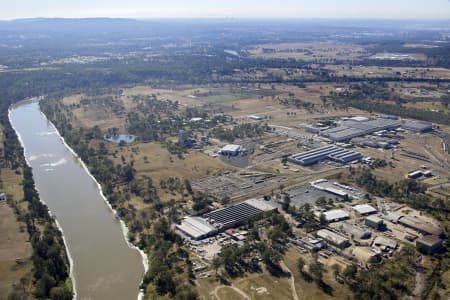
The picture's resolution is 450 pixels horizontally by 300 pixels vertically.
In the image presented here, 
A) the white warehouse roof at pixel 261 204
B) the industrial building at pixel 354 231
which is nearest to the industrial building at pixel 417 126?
the white warehouse roof at pixel 261 204

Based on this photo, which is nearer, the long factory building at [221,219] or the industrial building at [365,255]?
the industrial building at [365,255]

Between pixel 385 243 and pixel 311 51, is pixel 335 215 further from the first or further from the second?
pixel 311 51

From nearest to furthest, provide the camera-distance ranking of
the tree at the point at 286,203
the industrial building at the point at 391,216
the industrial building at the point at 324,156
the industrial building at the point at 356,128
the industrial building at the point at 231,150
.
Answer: the industrial building at the point at 391,216
the tree at the point at 286,203
the industrial building at the point at 324,156
the industrial building at the point at 231,150
the industrial building at the point at 356,128

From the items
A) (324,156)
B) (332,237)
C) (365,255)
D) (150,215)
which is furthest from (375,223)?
(150,215)

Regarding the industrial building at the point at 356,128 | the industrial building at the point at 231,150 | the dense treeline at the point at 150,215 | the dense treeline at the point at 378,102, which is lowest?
the dense treeline at the point at 150,215

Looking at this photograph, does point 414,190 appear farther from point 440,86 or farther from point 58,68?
point 58,68

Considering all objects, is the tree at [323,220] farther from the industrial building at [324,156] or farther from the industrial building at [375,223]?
the industrial building at [324,156]
